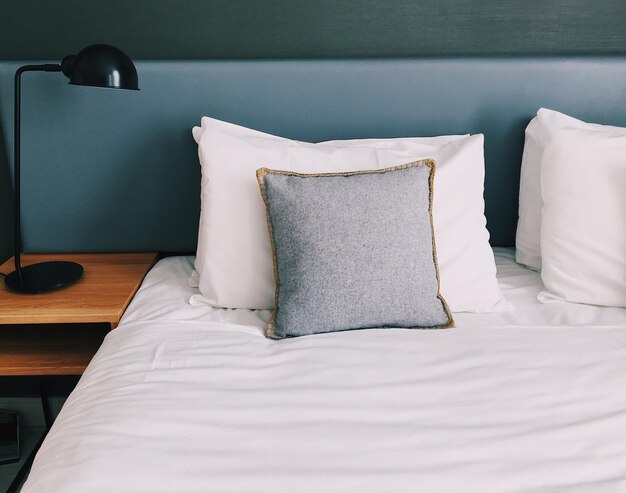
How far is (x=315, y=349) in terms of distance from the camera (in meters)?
1.19

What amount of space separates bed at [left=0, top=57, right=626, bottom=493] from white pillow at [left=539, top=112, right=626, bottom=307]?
59 millimetres

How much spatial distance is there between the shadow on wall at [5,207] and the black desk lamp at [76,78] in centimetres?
38

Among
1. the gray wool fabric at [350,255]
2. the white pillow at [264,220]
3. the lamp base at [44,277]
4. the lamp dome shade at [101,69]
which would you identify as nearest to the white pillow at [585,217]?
the white pillow at [264,220]

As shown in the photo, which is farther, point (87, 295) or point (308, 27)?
point (308, 27)

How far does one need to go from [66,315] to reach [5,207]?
2.32 ft

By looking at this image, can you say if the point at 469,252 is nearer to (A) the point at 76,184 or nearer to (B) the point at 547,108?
(B) the point at 547,108

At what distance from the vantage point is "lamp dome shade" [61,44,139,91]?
1.32m

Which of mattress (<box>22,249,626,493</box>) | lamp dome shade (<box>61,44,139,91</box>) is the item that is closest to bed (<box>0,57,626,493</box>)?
mattress (<box>22,249,626,493</box>)

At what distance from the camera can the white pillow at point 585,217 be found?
1.41 meters

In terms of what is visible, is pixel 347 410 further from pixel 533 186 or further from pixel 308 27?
pixel 308 27

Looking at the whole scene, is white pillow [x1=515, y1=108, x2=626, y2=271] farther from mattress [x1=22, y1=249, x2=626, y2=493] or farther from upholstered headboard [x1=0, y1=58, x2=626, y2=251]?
mattress [x1=22, y1=249, x2=626, y2=493]

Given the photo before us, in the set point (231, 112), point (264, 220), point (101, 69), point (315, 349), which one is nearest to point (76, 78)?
point (101, 69)

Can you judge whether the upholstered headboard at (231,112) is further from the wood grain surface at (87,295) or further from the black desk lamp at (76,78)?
the black desk lamp at (76,78)

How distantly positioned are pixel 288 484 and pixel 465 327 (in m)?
0.64
